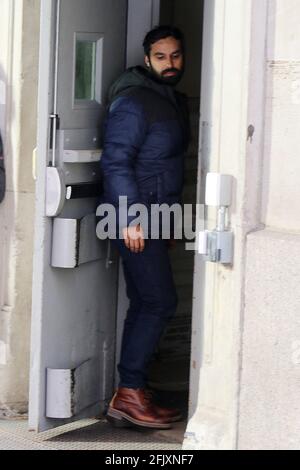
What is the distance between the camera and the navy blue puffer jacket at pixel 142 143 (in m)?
5.68

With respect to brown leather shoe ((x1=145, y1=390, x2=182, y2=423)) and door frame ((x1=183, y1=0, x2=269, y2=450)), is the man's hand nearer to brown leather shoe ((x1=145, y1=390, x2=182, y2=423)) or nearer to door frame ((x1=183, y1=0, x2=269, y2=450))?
door frame ((x1=183, y1=0, x2=269, y2=450))

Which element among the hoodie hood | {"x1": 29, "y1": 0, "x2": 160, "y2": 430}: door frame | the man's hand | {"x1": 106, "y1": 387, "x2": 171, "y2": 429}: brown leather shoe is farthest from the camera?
{"x1": 106, "y1": 387, "x2": 171, "y2": 429}: brown leather shoe

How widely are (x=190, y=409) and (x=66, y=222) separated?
1029 mm

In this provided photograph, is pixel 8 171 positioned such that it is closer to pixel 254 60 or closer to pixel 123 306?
pixel 123 306

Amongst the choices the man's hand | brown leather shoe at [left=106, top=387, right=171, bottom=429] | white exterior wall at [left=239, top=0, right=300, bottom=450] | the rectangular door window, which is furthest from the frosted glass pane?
brown leather shoe at [left=106, top=387, right=171, bottom=429]

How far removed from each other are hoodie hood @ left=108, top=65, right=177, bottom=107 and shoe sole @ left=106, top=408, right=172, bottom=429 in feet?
5.02

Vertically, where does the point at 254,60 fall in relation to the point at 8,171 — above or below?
above

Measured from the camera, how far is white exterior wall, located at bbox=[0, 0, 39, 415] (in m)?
6.00

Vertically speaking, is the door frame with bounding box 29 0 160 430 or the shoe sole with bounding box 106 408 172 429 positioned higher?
the door frame with bounding box 29 0 160 430

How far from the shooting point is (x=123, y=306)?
6207mm

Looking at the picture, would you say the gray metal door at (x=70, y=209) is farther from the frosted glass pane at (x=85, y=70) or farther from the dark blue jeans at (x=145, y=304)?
the dark blue jeans at (x=145, y=304)

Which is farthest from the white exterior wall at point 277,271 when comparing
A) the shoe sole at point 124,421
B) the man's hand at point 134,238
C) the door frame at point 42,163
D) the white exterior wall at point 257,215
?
the door frame at point 42,163

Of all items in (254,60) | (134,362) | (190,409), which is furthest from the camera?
(134,362)

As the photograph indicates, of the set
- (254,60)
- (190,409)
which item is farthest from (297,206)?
(190,409)
